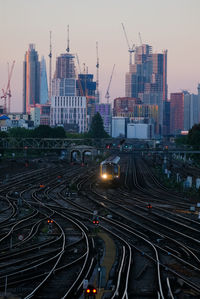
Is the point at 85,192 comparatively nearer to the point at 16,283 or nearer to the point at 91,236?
the point at 91,236

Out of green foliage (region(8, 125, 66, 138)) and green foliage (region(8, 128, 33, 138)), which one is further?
green foliage (region(8, 128, 33, 138))

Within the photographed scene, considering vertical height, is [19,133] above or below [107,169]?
above

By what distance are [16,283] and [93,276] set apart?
129 inches

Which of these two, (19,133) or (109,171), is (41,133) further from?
(109,171)

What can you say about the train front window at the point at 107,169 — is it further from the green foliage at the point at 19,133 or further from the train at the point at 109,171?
the green foliage at the point at 19,133

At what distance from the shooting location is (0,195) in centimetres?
4862

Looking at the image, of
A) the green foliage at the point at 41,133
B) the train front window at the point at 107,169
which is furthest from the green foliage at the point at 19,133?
the train front window at the point at 107,169

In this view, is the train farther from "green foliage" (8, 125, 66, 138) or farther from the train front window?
"green foliage" (8, 125, 66, 138)

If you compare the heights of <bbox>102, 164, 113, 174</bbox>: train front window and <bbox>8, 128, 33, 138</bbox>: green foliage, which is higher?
<bbox>8, 128, 33, 138</bbox>: green foliage

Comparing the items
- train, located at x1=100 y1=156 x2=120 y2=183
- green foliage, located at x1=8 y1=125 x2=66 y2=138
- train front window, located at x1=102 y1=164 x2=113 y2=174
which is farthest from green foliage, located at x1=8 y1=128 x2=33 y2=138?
train front window, located at x1=102 y1=164 x2=113 y2=174

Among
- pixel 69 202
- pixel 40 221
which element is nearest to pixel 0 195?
pixel 69 202

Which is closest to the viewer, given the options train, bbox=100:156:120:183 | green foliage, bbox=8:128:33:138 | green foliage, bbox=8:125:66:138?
train, bbox=100:156:120:183

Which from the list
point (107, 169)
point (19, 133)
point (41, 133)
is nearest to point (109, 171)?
point (107, 169)

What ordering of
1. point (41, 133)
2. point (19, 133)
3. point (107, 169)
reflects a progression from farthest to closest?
point (19, 133) → point (41, 133) → point (107, 169)
